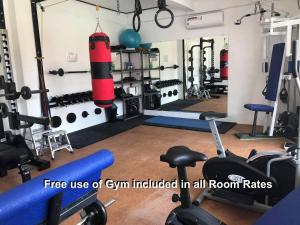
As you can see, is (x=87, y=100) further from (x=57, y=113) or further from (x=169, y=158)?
(x=169, y=158)

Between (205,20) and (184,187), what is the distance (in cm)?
464

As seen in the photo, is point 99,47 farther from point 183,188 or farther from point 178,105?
point 178,105

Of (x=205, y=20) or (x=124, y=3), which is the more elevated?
(x=124, y=3)

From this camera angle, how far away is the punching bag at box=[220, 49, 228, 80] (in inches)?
304

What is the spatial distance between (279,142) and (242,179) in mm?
2348

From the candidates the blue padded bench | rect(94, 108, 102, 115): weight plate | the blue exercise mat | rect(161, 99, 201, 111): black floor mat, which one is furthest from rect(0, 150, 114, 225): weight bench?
rect(161, 99, 201, 111): black floor mat

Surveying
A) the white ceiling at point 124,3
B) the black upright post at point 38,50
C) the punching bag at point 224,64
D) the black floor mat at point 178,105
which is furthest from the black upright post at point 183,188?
the punching bag at point 224,64

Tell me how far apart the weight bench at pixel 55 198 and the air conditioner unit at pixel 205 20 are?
4901 millimetres

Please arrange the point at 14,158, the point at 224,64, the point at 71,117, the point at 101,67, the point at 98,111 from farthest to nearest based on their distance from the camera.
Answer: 1. the point at 224,64
2. the point at 98,111
3. the point at 71,117
4. the point at 101,67
5. the point at 14,158

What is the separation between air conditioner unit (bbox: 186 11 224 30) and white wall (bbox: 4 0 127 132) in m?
1.87

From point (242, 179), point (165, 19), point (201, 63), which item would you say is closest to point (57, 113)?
point (165, 19)

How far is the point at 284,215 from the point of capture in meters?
1.33

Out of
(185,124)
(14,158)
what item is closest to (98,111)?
(185,124)

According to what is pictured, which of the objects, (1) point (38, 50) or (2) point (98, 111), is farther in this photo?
(2) point (98, 111)
